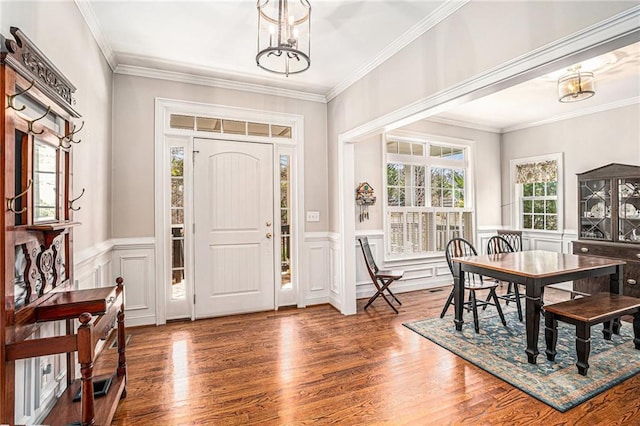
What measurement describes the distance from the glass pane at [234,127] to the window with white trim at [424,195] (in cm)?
217

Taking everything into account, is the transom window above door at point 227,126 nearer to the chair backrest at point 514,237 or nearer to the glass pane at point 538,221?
the chair backrest at point 514,237

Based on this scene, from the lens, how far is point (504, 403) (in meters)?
2.13

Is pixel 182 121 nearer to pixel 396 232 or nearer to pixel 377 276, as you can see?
pixel 377 276

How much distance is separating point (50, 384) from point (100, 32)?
9.15 ft

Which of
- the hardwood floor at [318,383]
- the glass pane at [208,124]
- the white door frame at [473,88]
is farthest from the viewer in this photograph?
the glass pane at [208,124]

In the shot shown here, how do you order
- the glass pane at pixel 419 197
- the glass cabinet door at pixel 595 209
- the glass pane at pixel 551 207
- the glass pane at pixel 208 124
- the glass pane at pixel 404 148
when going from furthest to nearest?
1. the glass pane at pixel 551 207
2. the glass pane at pixel 419 197
3. the glass pane at pixel 404 148
4. the glass cabinet door at pixel 595 209
5. the glass pane at pixel 208 124

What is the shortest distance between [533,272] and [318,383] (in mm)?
2007

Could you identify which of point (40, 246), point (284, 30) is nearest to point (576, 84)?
point (284, 30)

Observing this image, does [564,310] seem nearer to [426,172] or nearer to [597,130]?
[426,172]

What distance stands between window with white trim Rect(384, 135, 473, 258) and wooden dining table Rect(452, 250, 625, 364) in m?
1.64

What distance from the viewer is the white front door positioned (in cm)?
383

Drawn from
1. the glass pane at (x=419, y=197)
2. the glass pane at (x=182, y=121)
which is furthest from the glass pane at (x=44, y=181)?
the glass pane at (x=419, y=197)

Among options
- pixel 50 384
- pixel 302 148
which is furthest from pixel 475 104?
pixel 50 384

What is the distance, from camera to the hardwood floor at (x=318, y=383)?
2.01 metres
